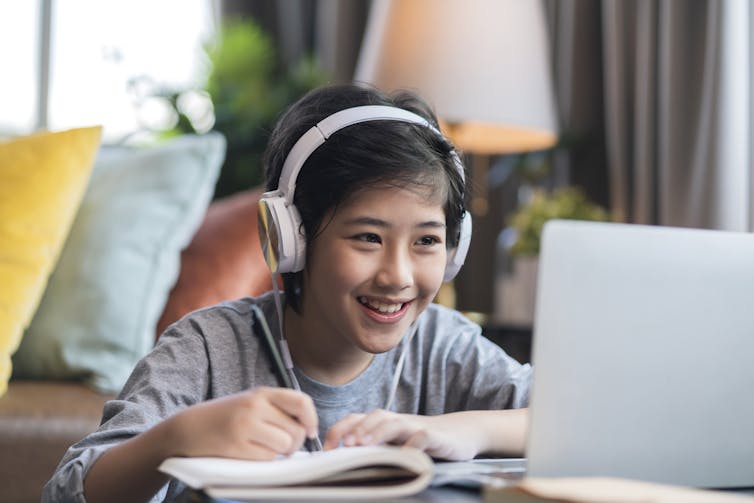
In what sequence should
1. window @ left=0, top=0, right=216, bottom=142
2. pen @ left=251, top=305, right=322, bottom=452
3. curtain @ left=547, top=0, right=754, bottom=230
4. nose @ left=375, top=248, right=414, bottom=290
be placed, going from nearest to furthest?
nose @ left=375, top=248, right=414, bottom=290, pen @ left=251, top=305, right=322, bottom=452, curtain @ left=547, top=0, right=754, bottom=230, window @ left=0, top=0, right=216, bottom=142

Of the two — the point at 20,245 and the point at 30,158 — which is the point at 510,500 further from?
the point at 30,158

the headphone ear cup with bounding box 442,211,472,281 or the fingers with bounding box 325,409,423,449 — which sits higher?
the headphone ear cup with bounding box 442,211,472,281

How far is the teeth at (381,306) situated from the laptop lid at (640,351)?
16.6 inches

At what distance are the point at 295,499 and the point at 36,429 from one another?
A: 3.32 ft

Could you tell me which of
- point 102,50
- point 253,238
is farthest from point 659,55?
point 102,50

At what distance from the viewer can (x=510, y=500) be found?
2.02 ft

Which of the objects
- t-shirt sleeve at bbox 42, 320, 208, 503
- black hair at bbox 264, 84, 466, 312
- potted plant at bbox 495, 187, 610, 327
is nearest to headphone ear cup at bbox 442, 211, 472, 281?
black hair at bbox 264, 84, 466, 312

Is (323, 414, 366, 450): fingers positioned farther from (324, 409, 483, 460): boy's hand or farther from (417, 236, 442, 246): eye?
(417, 236, 442, 246): eye

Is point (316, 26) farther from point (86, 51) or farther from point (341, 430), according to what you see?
point (341, 430)

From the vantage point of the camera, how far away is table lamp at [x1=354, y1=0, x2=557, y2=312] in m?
2.12

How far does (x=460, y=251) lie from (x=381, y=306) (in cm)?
14

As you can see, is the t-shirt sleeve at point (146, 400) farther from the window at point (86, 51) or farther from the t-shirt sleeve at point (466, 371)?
the window at point (86, 51)

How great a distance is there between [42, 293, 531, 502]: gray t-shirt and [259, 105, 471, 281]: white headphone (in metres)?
0.11

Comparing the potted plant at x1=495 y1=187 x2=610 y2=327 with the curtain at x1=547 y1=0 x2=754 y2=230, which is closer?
the curtain at x1=547 y1=0 x2=754 y2=230
